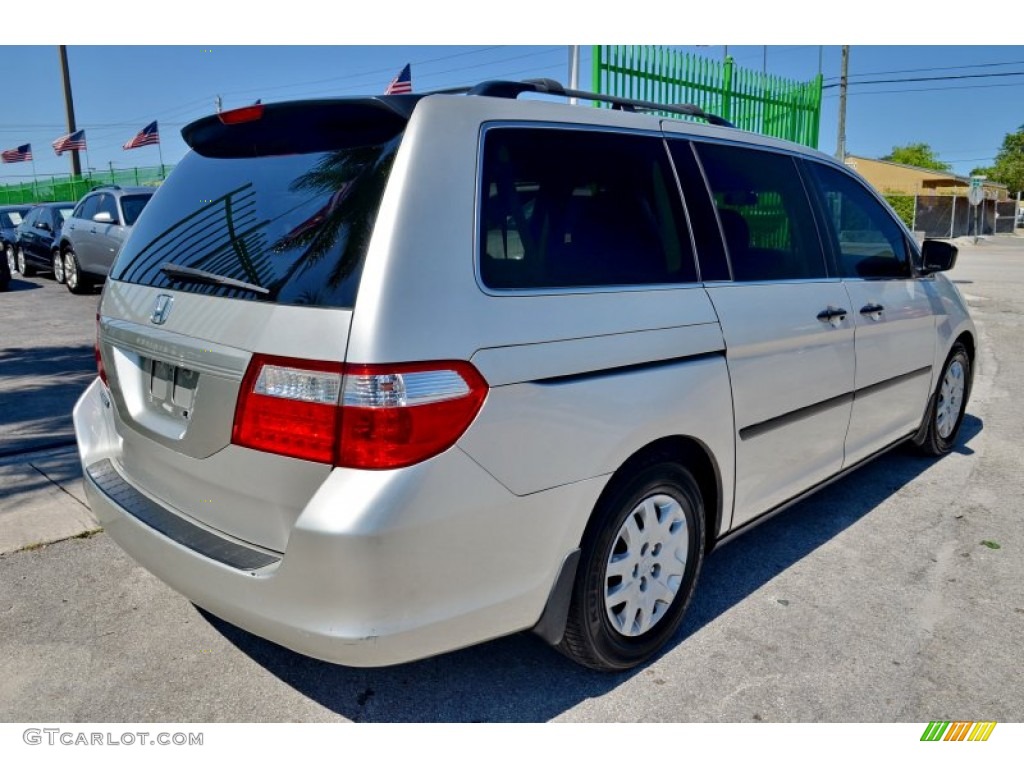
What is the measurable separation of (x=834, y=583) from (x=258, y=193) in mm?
2867

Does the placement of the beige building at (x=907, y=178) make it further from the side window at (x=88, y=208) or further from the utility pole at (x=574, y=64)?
the utility pole at (x=574, y=64)

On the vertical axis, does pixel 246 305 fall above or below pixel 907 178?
below

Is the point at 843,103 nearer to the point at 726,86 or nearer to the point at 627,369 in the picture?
the point at 726,86

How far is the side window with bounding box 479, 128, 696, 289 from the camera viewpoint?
2.37 m

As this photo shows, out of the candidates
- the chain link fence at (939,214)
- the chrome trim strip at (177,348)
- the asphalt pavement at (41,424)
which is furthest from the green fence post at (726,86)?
the chain link fence at (939,214)

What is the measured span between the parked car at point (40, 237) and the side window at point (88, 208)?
249cm

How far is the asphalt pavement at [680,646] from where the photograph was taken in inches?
105

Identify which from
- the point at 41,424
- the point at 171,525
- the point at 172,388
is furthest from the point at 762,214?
the point at 41,424

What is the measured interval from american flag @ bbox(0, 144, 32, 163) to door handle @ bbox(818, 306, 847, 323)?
1392 inches

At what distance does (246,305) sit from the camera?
2.28 meters

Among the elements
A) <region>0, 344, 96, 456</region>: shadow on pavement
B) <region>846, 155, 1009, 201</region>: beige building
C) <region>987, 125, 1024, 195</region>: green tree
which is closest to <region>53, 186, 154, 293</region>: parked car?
<region>0, 344, 96, 456</region>: shadow on pavement

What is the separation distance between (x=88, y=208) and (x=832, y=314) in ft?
42.9

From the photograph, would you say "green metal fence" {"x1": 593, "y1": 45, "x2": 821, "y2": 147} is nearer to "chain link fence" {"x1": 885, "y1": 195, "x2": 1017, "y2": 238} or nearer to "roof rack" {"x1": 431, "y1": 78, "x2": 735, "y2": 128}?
"roof rack" {"x1": 431, "y1": 78, "x2": 735, "y2": 128}

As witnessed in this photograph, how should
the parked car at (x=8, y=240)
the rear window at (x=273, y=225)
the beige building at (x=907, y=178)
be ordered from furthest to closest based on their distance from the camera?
the beige building at (x=907, y=178) → the parked car at (x=8, y=240) → the rear window at (x=273, y=225)
